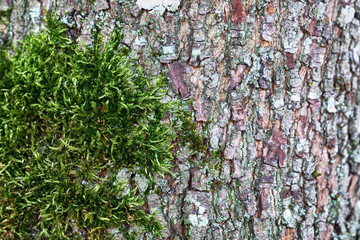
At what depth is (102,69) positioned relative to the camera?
131cm

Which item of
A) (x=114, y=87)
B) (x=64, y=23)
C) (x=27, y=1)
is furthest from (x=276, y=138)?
(x=27, y=1)

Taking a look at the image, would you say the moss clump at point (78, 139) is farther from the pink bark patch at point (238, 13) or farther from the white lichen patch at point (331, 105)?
the white lichen patch at point (331, 105)

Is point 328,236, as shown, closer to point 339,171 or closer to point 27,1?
point 339,171

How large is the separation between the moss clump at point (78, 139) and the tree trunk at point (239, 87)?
84mm

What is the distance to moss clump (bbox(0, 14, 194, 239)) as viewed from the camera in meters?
1.29

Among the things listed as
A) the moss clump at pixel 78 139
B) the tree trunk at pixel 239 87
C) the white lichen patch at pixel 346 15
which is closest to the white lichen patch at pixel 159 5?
the tree trunk at pixel 239 87

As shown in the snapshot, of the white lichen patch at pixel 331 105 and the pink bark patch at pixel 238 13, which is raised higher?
the pink bark patch at pixel 238 13

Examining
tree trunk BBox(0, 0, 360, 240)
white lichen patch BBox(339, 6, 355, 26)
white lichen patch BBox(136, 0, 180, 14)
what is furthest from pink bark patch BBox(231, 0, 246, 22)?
white lichen patch BBox(339, 6, 355, 26)

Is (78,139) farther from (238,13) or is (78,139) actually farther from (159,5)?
(238,13)

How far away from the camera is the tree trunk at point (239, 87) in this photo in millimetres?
1357

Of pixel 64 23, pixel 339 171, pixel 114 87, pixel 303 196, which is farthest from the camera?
pixel 339 171

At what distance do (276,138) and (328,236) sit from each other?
2.01 ft

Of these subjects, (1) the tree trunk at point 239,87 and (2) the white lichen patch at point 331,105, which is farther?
(2) the white lichen patch at point 331,105

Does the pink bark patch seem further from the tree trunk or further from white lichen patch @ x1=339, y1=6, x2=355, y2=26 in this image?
white lichen patch @ x1=339, y1=6, x2=355, y2=26
